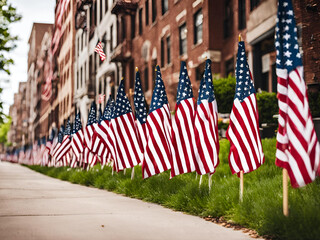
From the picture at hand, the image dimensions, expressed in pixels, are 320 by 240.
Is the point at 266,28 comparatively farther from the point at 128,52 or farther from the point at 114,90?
the point at 114,90

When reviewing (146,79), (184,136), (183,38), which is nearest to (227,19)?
(183,38)

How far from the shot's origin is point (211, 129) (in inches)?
410

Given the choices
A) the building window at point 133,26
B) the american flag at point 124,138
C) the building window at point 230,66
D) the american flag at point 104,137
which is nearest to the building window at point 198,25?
the building window at point 230,66

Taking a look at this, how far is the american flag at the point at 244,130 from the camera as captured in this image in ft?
29.6

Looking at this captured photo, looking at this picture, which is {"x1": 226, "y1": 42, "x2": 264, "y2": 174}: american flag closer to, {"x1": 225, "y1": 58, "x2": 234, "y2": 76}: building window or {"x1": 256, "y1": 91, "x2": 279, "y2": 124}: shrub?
{"x1": 256, "y1": 91, "x2": 279, "y2": 124}: shrub

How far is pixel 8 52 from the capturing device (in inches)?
1019

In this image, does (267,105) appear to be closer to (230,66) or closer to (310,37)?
(310,37)

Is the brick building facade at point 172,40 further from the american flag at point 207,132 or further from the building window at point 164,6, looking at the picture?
the american flag at point 207,132

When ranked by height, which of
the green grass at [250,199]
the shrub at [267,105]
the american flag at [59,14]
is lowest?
the green grass at [250,199]

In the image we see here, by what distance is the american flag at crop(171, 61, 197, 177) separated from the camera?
36.2ft

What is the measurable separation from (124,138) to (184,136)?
12.2 feet

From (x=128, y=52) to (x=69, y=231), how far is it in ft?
91.2

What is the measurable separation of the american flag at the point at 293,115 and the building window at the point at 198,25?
1728 cm

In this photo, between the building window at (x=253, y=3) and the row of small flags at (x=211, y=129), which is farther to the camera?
the building window at (x=253, y=3)
